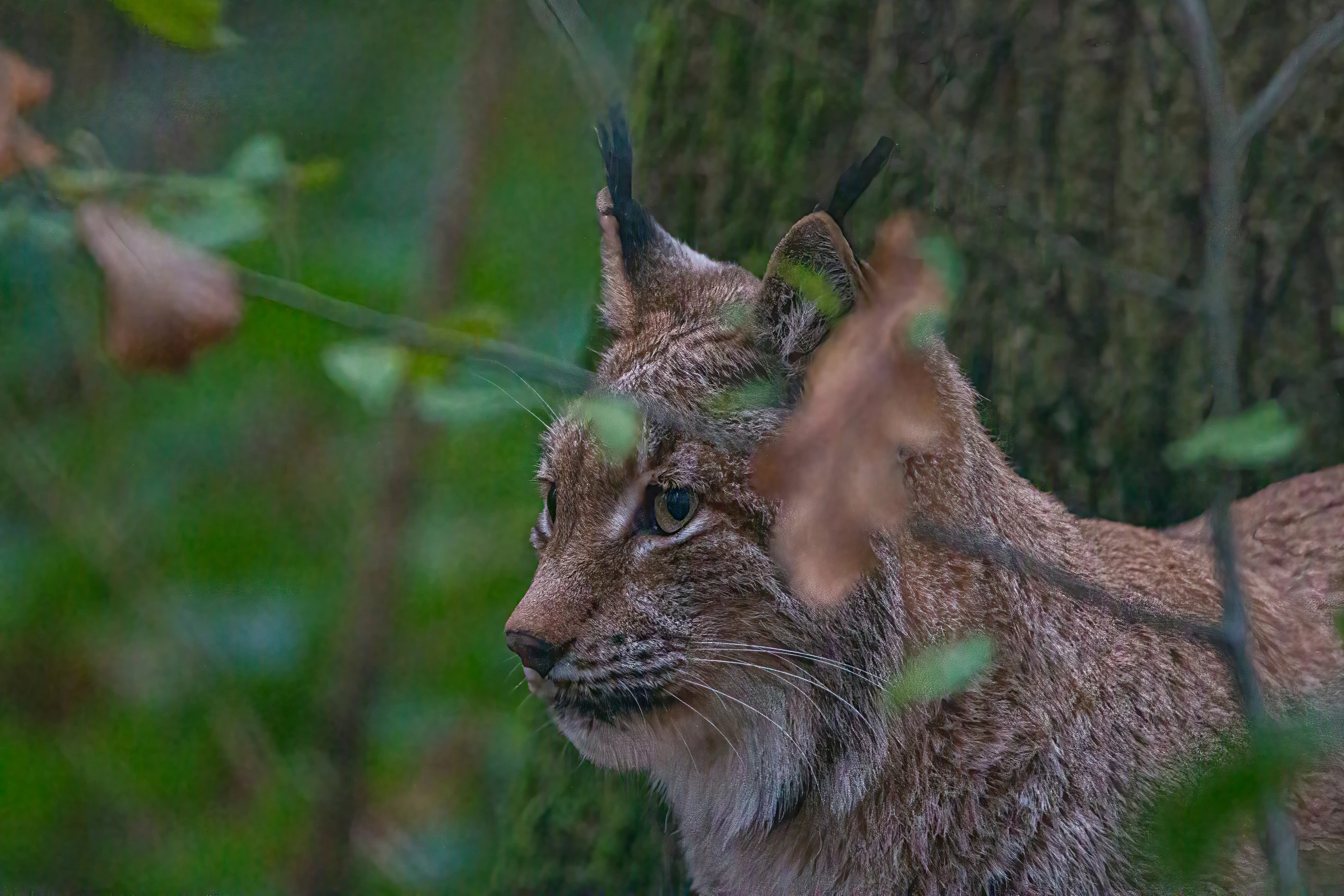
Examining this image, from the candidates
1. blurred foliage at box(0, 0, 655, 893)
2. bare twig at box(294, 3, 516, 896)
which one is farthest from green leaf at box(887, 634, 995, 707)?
bare twig at box(294, 3, 516, 896)

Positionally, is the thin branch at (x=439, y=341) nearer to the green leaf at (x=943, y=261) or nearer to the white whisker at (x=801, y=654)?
the green leaf at (x=943, y=261)

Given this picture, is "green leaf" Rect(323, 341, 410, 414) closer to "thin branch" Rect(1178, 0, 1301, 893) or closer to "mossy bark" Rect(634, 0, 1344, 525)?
"thin branch" Rect(1178, 0, 1301, 893)

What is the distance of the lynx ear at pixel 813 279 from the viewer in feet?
6.30

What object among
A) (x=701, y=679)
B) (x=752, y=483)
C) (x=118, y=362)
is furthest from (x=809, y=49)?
(x=118, y=362)

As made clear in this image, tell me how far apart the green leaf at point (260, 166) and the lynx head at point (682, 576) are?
529mm

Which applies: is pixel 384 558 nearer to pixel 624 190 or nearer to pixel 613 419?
pixel 624 190

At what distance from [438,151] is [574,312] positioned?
135 centimetres

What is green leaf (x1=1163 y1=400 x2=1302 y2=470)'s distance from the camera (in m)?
1.33

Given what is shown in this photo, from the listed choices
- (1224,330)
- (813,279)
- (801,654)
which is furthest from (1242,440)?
(801,654)

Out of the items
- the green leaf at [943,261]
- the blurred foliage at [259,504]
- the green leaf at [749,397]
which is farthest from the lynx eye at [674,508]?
the blurred foliage at [259,504]

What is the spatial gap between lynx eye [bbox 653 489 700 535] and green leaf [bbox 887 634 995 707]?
1.53 ft

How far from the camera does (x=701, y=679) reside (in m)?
2.38

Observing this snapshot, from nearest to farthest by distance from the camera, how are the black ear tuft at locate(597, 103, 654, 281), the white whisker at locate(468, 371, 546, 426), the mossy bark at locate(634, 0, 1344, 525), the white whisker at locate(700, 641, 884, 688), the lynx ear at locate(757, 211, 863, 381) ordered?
the white whisker at locate(468, 371, 546, 426) → the lynx ear at locate(757, 211, 863, 381) → the black ear tuft at locate(597, 103, 654, 281) → the white whisker at locate(700, 641, 884, 688) → the mossy bark at locate(634, 0, 1344, 525)

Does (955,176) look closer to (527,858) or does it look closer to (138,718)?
(527,858)
